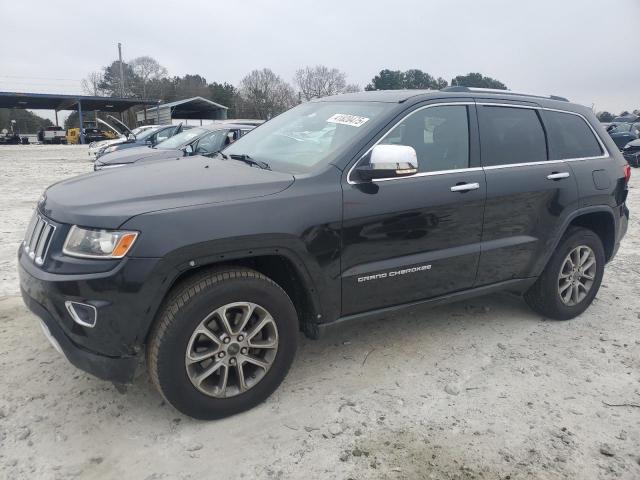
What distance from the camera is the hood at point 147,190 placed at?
2.50 m

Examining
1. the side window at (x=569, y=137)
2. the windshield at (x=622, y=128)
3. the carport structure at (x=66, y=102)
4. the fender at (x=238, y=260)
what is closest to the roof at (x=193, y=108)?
the carport structure at (x=66, y=102)

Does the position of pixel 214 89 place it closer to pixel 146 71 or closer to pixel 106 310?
pixel 146 71

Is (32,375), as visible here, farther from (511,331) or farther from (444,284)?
(511,331)

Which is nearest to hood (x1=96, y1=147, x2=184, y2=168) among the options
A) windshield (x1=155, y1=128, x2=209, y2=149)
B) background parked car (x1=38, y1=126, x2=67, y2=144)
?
windshield (x1=155, y1=128, x2=209, y2=149)

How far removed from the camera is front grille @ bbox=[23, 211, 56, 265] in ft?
8.54

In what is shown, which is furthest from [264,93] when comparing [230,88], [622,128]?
[622,128]

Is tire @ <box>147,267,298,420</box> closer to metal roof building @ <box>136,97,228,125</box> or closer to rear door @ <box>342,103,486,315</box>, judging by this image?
rear door @ <box>342,103,486,315</box>

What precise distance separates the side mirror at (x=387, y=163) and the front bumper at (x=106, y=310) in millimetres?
1324

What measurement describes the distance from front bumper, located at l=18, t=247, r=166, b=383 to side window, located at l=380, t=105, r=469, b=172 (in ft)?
5.65

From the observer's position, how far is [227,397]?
2.81 metres

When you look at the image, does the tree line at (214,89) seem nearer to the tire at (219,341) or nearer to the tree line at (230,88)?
the tree line at (230,88)

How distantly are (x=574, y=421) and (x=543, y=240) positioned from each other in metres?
1.47

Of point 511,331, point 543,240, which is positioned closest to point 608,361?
point 511,331

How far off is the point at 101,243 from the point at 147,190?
41 centimetres
